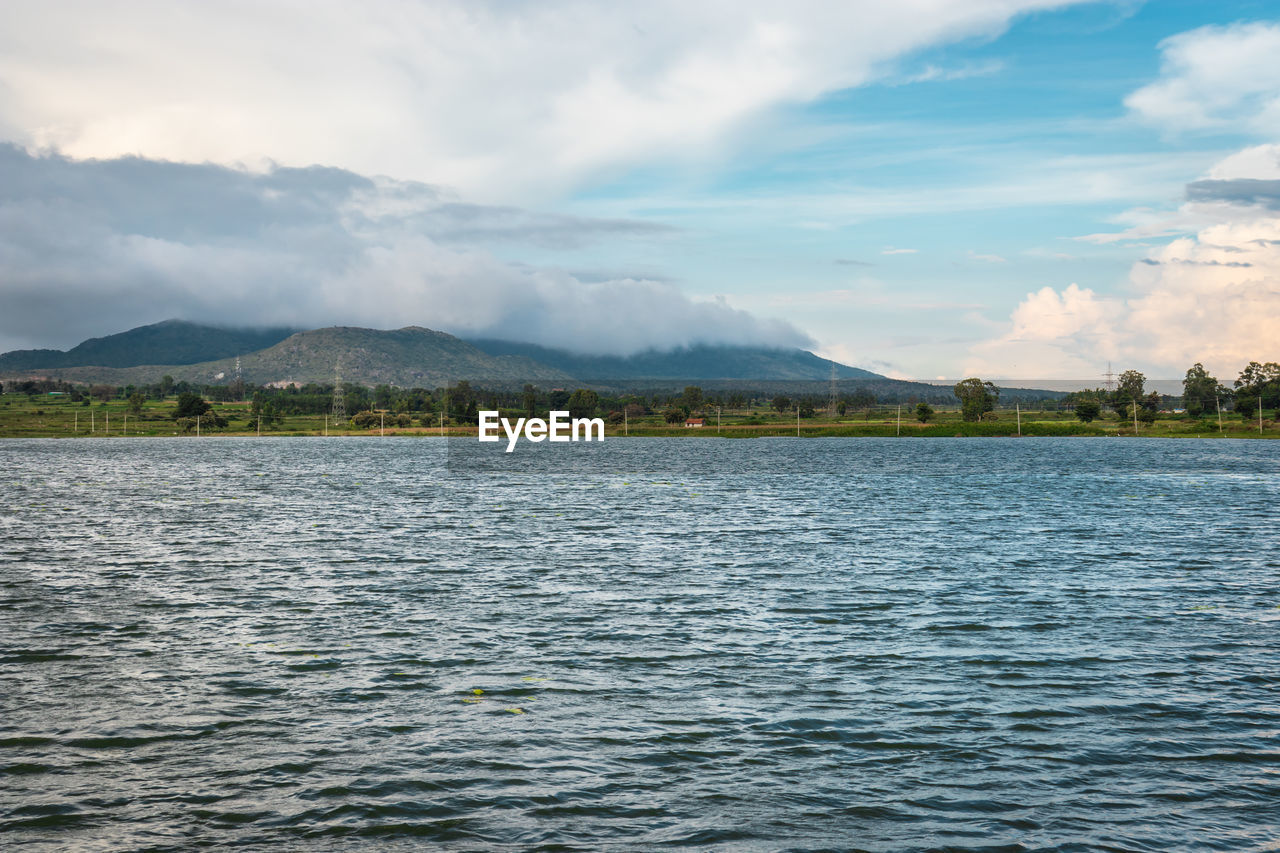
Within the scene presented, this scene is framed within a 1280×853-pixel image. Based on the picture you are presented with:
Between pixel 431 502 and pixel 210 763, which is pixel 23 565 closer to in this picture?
pixel 210 763

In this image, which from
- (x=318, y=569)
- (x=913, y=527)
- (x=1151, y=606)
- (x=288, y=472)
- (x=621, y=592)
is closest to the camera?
(x=1151, y=606)

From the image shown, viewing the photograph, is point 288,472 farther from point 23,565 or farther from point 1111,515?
point 1111,515

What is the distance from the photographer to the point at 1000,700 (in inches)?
1110

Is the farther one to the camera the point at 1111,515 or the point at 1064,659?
the point at 1111,515

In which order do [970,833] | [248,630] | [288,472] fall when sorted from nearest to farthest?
→ [970,833] < [248,630] < [288,472]

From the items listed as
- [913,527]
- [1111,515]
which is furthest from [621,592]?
[1111,515]

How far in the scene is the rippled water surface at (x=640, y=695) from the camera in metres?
19.8

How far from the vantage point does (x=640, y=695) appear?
2873 cm

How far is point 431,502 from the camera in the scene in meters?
112

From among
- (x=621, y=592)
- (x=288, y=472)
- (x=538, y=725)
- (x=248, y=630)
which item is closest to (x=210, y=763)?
(x=538, y=725)

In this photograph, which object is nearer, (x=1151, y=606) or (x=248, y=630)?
(x=248, y=630)

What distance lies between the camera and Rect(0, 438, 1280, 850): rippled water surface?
19.8m

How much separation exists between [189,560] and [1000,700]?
48.9 m

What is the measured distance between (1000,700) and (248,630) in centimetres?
2831
